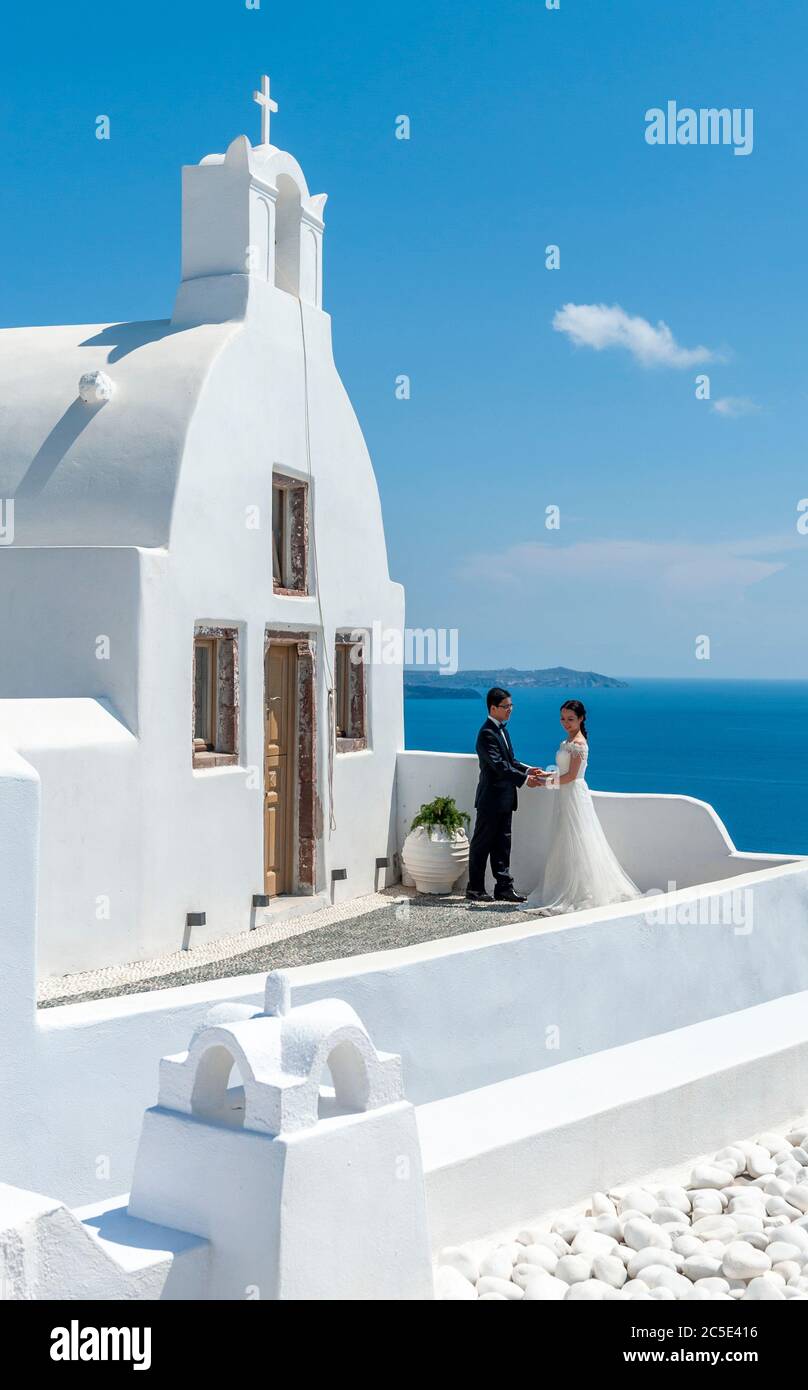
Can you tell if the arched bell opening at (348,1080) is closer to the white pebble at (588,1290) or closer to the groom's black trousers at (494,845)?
the white pebble at (588,1290)

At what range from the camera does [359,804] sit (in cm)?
1244

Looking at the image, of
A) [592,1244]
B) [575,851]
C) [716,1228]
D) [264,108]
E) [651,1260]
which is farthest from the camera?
[264,108]

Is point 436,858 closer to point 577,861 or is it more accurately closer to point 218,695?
point 577,861

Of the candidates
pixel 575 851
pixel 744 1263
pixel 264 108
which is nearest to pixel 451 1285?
pixel 744 1263

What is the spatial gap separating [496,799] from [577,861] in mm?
1065

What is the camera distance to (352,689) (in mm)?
12695

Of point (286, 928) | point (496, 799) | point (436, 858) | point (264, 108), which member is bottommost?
point (286, 928)

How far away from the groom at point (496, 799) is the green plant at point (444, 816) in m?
0.39

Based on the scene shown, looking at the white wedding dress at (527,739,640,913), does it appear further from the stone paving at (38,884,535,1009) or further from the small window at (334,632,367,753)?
the small window at (334,632,367,753)

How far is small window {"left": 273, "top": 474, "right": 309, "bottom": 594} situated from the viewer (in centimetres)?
1172

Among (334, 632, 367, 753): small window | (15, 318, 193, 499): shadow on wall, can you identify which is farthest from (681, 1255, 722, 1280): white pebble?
(334, 632, 367, 753): small window

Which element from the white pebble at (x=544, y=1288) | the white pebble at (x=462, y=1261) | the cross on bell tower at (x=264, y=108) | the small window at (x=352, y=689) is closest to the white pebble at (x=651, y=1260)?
the white pebble at (x=544, y=1288)

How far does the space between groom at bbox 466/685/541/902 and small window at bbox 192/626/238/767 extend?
6.92ft

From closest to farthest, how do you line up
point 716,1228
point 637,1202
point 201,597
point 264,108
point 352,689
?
point 716,1228 → point 637,1202 → point 201,597 → point 264,108 → point 352,689
